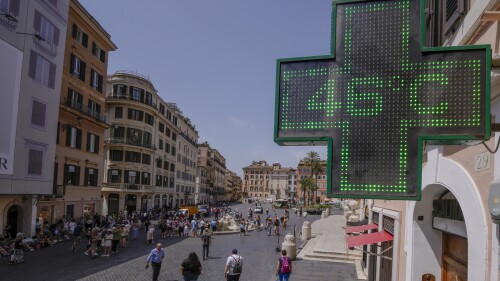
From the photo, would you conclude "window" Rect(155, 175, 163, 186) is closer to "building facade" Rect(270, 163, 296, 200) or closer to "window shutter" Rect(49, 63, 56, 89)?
"window shutter" Rect(49, 63, 56, 89)

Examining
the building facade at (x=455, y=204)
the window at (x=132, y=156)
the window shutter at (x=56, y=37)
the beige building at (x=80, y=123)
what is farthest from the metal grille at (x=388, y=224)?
the window at (x=132, y=156)

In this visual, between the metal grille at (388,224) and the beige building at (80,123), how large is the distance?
25057 millimetres

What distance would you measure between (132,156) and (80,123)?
1840 cm

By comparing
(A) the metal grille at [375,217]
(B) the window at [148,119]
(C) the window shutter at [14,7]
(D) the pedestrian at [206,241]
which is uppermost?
(C) the window shutter at [14,7]

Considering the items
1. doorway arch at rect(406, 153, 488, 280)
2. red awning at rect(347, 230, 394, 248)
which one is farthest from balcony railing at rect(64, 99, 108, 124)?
doorway arch at rect(406, 153, 488, 280)

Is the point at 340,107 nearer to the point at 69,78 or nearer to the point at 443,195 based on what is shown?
the point at 443,195

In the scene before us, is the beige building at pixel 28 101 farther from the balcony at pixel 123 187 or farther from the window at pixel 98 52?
the balcony at pixel 123 187

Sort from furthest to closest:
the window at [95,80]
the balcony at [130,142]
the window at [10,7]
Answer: the balcony at [130,142], the window at [95,80], the window at [10,7]

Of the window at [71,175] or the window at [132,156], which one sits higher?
the window at [132,156]

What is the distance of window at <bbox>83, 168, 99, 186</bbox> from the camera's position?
36.0m

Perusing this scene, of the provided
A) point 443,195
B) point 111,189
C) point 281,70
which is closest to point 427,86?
point 281,70

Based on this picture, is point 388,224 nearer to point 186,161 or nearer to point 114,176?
point 114,176

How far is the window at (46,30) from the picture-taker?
83.8 feet

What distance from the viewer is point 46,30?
87.2 feet
